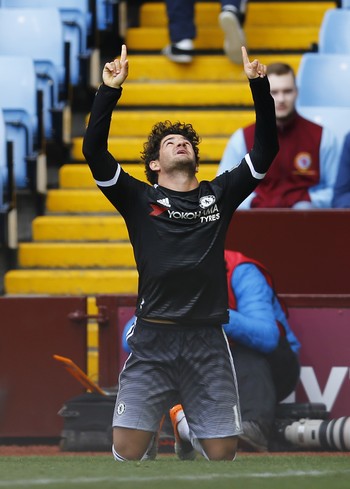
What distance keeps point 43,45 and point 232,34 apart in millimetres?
1410

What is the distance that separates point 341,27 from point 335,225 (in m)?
2.45

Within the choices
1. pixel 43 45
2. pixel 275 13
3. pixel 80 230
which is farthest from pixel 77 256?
pixel 275 13

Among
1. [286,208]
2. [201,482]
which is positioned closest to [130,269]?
[286,208]

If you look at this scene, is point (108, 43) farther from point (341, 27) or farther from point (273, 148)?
point (273, 148)

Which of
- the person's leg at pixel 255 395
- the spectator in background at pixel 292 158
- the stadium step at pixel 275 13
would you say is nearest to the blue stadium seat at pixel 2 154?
the spectator in background at pixel 292 158

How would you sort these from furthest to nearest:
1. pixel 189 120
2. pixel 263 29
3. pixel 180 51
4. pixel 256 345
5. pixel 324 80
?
pixel 263 29 < pixel 180 51 < pixel 189 120 < pixel 324 80 < pixel 256 345

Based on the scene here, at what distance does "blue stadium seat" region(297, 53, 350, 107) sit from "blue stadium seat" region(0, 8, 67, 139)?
1.73 m

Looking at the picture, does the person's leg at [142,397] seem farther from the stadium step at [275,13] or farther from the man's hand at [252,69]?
the stadium step at [275,13]

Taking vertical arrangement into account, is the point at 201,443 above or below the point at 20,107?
below

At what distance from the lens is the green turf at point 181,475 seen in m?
4.80

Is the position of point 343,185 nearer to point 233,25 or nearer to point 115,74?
point 233,25

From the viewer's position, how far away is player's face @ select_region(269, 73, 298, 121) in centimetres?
841

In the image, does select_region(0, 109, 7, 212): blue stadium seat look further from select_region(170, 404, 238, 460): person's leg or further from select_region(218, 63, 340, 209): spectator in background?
select_region(170, 404, 238, 460): person's leg

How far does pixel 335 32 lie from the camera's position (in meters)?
10.3
